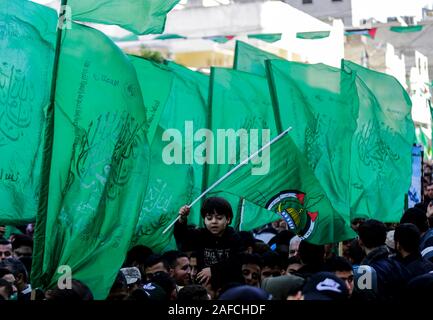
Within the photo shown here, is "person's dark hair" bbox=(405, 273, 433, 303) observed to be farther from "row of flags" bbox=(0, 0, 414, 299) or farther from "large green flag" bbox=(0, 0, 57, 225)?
"large green flag" bbox=(0, 0, 57, 225)

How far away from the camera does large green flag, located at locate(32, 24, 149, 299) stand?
231 inches

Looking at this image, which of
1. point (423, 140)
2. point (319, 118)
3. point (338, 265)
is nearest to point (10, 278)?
point (338, 265)

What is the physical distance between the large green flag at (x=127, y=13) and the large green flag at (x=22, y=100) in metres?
1.60

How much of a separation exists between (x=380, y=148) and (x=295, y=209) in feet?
17.2

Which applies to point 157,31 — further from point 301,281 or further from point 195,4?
point 195,4

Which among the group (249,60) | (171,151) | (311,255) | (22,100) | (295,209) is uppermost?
(249,60)

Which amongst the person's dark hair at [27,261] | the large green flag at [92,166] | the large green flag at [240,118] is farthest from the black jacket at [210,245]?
the large green flag at [240,118]

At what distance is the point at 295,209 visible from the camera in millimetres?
8078

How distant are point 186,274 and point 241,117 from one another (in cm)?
415

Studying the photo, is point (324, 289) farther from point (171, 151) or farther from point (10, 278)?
point (171, 151)

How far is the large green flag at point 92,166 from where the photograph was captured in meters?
5.86

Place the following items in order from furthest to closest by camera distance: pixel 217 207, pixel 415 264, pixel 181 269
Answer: pixel 181 269
pixel 217 207
pixel 415 264

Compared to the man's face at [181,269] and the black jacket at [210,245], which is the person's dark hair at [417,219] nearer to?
the black jacket at [210,245]
